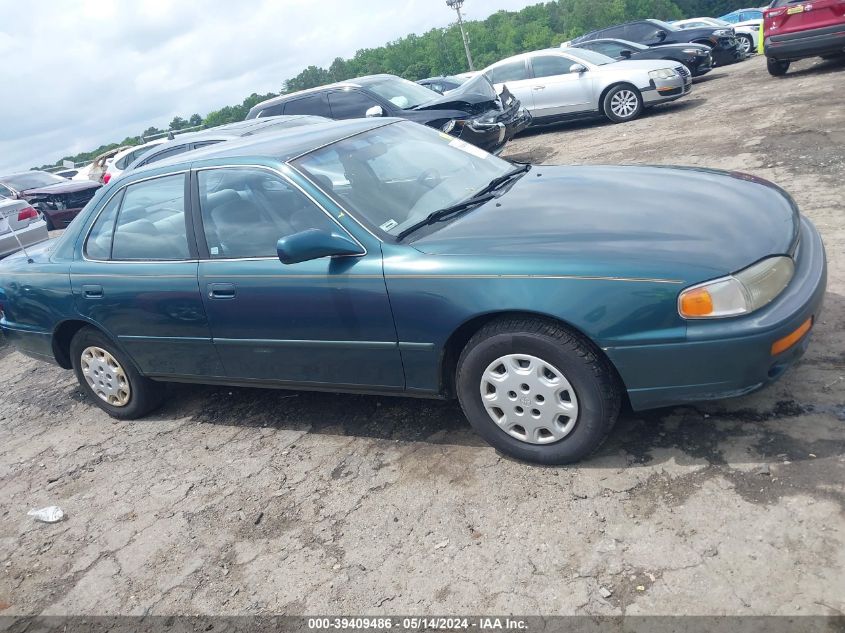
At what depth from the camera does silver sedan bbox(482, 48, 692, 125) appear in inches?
473

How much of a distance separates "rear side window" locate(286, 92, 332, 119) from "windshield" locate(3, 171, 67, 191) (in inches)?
335

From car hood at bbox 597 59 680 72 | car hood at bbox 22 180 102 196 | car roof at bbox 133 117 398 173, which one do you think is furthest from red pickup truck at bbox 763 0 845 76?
car hood at bbox 22 180 102 196

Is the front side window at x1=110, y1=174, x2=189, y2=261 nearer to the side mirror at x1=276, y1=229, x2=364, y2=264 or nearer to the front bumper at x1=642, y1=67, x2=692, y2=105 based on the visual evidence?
the side mirror at x1=276, y1=229, x2=364, y2=264

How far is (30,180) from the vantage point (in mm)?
17281

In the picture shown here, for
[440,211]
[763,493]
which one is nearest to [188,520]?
[440,211]

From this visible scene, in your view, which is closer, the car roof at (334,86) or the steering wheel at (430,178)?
the steering wheel at (430,178)

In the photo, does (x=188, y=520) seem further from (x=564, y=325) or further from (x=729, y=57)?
(x=729, y=57)

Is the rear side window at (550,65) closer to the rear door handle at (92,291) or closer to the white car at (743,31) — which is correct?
the white car at (743,31)

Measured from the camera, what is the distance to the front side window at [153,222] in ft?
14.0

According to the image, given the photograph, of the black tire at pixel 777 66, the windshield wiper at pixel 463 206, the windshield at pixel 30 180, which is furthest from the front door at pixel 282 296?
the windshield at pixel 30 180

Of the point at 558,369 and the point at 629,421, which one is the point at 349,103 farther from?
the point at 558,369

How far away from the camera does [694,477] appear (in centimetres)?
307

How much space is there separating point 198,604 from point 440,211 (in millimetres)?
2128

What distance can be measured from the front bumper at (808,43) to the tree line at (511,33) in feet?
226
